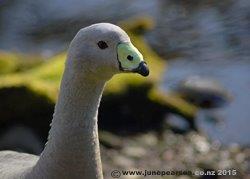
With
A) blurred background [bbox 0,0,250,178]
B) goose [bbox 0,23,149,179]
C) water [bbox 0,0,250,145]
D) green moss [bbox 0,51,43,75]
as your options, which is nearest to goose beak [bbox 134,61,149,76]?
goose [bbox 0,23,149,179]

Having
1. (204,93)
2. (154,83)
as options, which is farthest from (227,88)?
(154,83)

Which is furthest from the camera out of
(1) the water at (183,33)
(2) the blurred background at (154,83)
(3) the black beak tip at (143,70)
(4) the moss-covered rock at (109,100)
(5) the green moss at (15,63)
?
(1) the water at (183,33)

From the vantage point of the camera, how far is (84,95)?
318 centimetres

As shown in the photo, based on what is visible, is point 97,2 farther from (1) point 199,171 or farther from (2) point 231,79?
(1) point 199,171

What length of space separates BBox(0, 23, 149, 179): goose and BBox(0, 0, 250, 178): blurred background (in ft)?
10.2

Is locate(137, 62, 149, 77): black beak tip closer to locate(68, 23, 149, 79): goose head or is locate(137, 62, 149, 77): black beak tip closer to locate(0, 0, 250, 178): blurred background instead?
locate(68, 23, 149, 79): goose head

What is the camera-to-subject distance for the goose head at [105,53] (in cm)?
303

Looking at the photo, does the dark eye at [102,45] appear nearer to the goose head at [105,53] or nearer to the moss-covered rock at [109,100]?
the goose head at [105,53]

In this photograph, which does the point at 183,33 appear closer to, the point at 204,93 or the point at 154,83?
the point at 204,93

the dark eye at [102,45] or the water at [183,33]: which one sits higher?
the water at [183,33]

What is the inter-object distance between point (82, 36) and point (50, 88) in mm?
3597

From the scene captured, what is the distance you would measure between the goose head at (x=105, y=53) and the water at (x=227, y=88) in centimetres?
431

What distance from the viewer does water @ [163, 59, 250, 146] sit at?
7.41 metres

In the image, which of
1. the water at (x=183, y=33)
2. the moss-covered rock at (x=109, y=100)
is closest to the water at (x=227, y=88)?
the water at (x=183, y=33)
